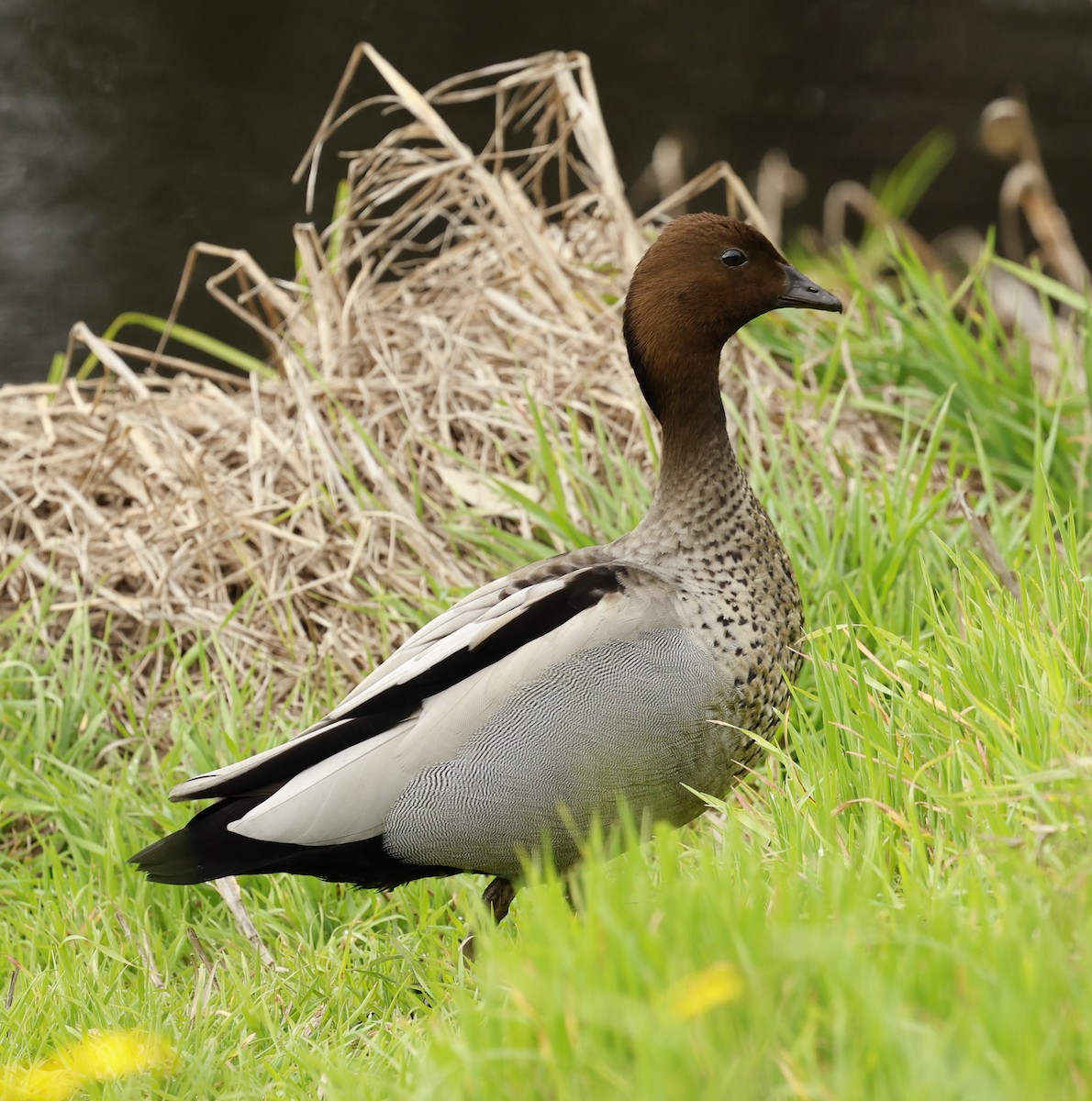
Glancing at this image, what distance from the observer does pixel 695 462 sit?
3.32 metres

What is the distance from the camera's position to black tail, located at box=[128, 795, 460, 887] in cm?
291

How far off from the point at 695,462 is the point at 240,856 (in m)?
1.27

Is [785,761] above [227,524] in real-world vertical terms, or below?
below

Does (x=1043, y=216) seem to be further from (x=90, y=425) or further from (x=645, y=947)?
(x=645, y=947)

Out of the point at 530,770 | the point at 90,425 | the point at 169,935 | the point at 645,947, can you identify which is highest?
the point at 90,425

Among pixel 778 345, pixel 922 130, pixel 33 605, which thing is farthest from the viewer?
pixel 922 130

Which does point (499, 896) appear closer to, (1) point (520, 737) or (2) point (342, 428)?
(1) point (520, 737)

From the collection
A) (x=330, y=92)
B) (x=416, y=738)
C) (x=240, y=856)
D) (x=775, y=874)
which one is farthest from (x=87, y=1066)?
(x=330, y=92)

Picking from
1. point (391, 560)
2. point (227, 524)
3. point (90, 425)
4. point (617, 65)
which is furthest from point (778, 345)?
point (617, 65)

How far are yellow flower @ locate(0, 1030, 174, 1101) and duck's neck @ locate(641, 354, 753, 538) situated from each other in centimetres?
148

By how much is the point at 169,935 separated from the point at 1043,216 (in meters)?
4.50

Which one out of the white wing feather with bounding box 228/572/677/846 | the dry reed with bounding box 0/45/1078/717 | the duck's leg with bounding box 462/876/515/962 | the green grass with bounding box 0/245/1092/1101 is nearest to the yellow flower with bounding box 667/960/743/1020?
the green grass with bounding box 0/245/1092/1101

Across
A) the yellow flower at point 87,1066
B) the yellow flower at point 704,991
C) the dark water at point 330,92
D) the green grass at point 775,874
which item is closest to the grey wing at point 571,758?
the green grass at point 775,874

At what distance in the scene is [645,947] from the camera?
5.62 ft
